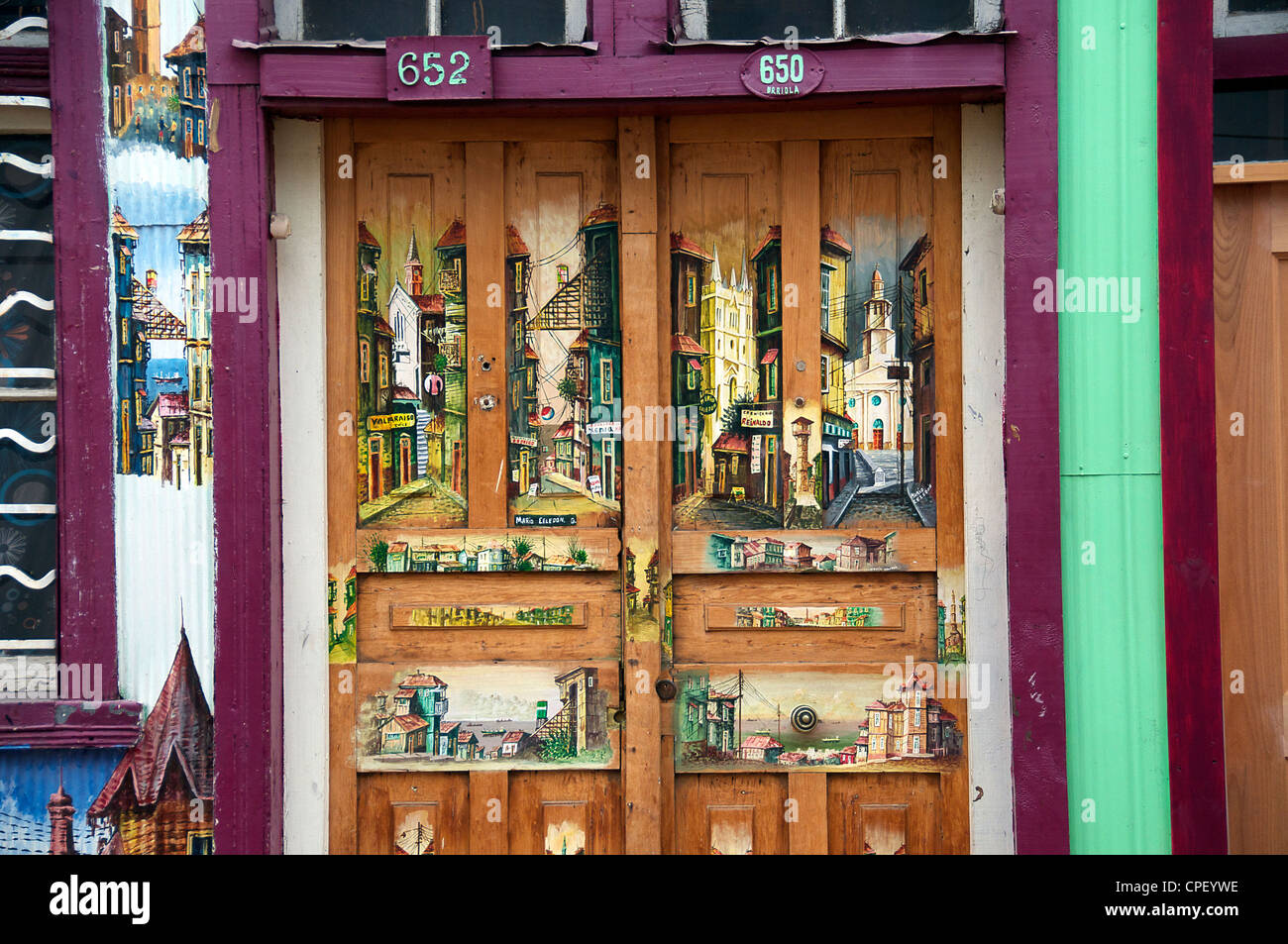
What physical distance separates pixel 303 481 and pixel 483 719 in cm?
101

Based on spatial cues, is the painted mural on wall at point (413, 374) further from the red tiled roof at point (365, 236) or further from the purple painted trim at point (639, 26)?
the purple painted trim at point (639, 26)

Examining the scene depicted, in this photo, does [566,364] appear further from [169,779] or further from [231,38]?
[169,779]

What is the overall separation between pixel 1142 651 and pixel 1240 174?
5.34 ft

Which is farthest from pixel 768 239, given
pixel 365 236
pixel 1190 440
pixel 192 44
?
pixel 192 44

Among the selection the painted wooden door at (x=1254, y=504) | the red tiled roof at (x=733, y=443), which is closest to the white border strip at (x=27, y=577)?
the red tiled roof at (x=733, y=443)

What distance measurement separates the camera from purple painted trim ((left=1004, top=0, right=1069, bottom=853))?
3.06 meters

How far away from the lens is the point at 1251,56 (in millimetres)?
3219

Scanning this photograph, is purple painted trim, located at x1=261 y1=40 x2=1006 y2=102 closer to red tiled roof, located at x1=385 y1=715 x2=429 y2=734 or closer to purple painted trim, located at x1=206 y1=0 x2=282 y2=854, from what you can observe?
purple painted trim, located at x1=206 y1=0 x2=282 y2=854

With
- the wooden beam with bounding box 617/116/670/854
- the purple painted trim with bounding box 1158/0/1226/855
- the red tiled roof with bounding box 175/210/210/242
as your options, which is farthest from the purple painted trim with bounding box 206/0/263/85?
the purple painted trim with bounding box 1158/0/1226/855

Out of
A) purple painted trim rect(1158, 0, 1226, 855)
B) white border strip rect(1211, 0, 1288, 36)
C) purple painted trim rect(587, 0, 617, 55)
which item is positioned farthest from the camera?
white border strip rect(1211, 0, 1288, 36)

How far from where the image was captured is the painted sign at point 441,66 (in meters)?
3.09

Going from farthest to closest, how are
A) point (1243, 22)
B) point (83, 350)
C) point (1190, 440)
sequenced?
point (1243, 22)
point (83, 350)
point (1190, 440)

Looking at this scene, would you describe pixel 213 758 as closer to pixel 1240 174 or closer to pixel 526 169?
pixel 526 169

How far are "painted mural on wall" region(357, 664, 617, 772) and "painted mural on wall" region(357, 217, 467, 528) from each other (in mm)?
545
